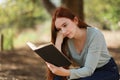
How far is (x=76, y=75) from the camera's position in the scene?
4.35 m

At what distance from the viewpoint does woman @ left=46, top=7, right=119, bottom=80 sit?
432 centimetres

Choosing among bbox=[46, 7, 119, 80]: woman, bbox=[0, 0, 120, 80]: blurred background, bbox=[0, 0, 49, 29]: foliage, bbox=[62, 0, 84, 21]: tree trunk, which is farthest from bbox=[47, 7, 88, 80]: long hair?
bbox=[0, 0, 49, 29]: foliage

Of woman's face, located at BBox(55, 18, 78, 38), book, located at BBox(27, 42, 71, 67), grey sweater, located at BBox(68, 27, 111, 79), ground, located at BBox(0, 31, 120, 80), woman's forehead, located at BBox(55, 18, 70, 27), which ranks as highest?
woman's forehead, located at BBox(55, 18, 70, 27)

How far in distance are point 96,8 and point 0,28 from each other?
15.0ft

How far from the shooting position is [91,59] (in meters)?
4.37

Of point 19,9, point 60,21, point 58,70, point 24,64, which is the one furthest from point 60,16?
point 19,9

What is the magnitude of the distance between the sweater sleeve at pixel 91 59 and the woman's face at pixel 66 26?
24 cm

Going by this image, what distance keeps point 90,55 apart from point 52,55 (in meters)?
0.43

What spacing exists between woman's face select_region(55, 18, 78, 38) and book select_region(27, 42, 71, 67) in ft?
0.82

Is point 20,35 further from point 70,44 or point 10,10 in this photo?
point 70,44

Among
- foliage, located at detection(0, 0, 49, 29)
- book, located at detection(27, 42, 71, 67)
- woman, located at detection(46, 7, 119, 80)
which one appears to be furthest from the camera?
foliage, located at detection(0, 0, 49, 29)

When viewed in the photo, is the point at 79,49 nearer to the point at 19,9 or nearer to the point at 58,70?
the point at 58,70

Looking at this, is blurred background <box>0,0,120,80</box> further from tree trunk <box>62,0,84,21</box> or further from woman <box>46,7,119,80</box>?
woman <box>46,7,119,80</box>

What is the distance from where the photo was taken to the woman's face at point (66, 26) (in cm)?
429
